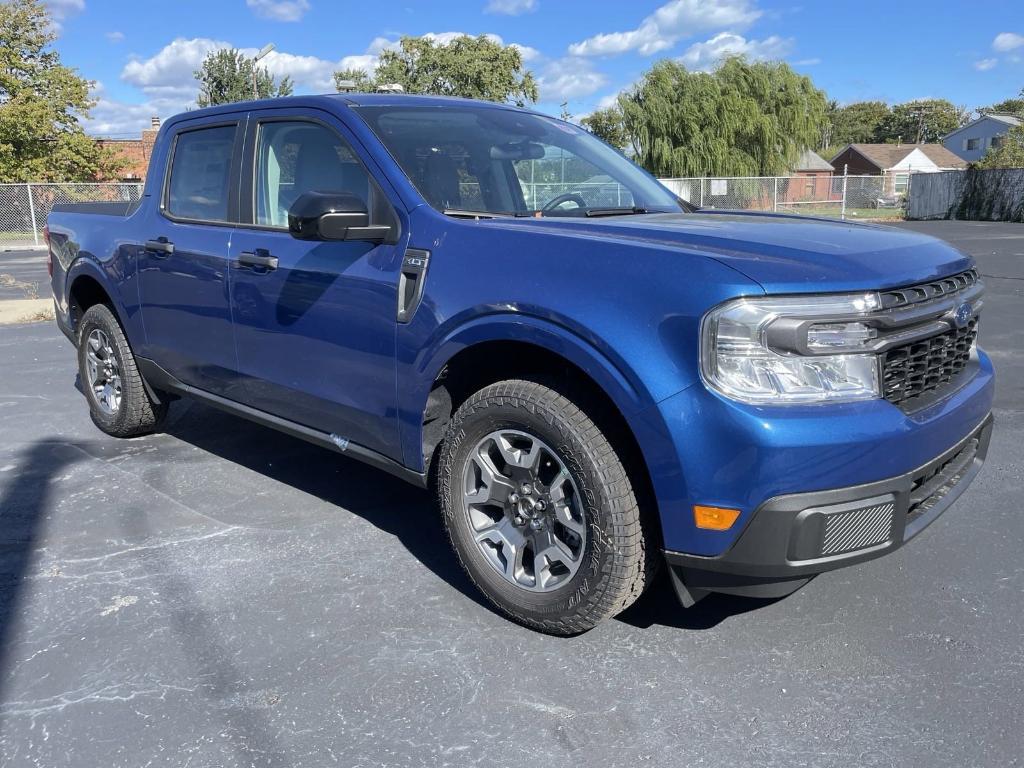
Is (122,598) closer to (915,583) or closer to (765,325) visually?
(765,325)

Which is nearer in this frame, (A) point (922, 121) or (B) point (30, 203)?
(B) point (30, 203)

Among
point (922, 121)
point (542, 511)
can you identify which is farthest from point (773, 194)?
point (922, 121)

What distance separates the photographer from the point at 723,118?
1531 inches

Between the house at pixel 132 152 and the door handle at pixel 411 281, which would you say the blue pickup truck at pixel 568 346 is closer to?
the door handle at pixel 411 281

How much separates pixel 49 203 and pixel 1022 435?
1160 inches

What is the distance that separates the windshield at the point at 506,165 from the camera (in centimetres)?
342

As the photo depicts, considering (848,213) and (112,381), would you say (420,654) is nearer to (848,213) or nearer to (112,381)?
(112,381)

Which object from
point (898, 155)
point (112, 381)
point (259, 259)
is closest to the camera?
point (259, 259)

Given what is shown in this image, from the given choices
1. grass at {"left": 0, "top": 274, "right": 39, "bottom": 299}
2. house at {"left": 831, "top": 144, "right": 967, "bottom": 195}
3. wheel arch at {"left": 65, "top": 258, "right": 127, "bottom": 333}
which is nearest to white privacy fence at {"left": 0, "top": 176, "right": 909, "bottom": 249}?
grass at {"left": 0, "top": 274, "right": 39, "bottom": 299}

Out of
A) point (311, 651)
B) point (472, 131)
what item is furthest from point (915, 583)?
point (472, 131)

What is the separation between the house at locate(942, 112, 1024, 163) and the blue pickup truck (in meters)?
79.3

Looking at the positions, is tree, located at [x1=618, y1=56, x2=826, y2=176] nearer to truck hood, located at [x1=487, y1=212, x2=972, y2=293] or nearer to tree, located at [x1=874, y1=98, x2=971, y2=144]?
truck hood, located at [x1=487, y1=212, x2=972, y2=293]

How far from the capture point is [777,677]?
2.71 meters

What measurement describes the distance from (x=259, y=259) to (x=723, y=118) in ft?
126
